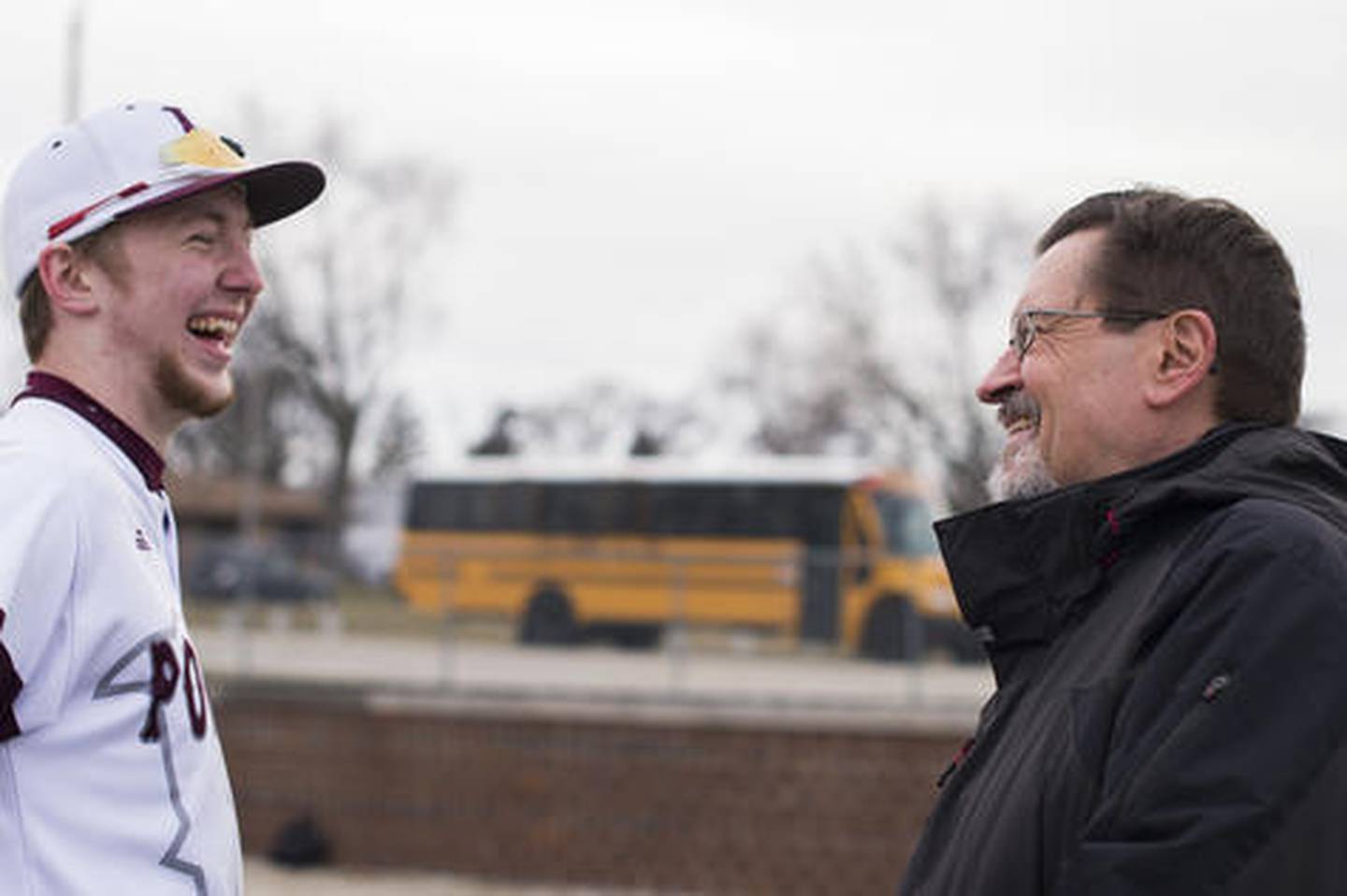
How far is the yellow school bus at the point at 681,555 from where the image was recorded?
1747cm

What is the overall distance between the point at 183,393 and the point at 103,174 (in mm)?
365

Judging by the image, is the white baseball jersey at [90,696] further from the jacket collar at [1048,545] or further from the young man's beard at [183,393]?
the jacket collar at [1048,545]

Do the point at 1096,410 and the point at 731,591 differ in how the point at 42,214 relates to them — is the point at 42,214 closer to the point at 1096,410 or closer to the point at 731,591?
the point at 1096,410

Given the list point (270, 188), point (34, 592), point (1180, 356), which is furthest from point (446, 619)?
point (1180, 356)

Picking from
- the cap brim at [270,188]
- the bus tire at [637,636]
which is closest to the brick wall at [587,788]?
the bus tire at [637,636]

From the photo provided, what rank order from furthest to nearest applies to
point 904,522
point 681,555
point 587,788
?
point 904,522 → point 681,555 → point 587,788

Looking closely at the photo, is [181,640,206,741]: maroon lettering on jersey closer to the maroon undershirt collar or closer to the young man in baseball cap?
the young man in baseball cap

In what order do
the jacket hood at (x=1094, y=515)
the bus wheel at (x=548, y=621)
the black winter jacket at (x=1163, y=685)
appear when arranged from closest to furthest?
1. the black winter jacket at (x=1163, y=685)
2. the jacket hood at (x=1094, y=515)
3. the bus wheel at (x=548, y=621)

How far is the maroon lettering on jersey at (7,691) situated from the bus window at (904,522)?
73.9ft

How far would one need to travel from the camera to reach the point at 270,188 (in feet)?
10.0

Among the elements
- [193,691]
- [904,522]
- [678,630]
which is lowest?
[904,522]

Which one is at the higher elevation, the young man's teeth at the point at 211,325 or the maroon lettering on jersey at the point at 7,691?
the young man's teeth at the point at 211,325

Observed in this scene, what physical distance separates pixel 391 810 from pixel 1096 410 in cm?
1382

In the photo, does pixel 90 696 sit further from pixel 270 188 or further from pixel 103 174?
pixel 270 188
